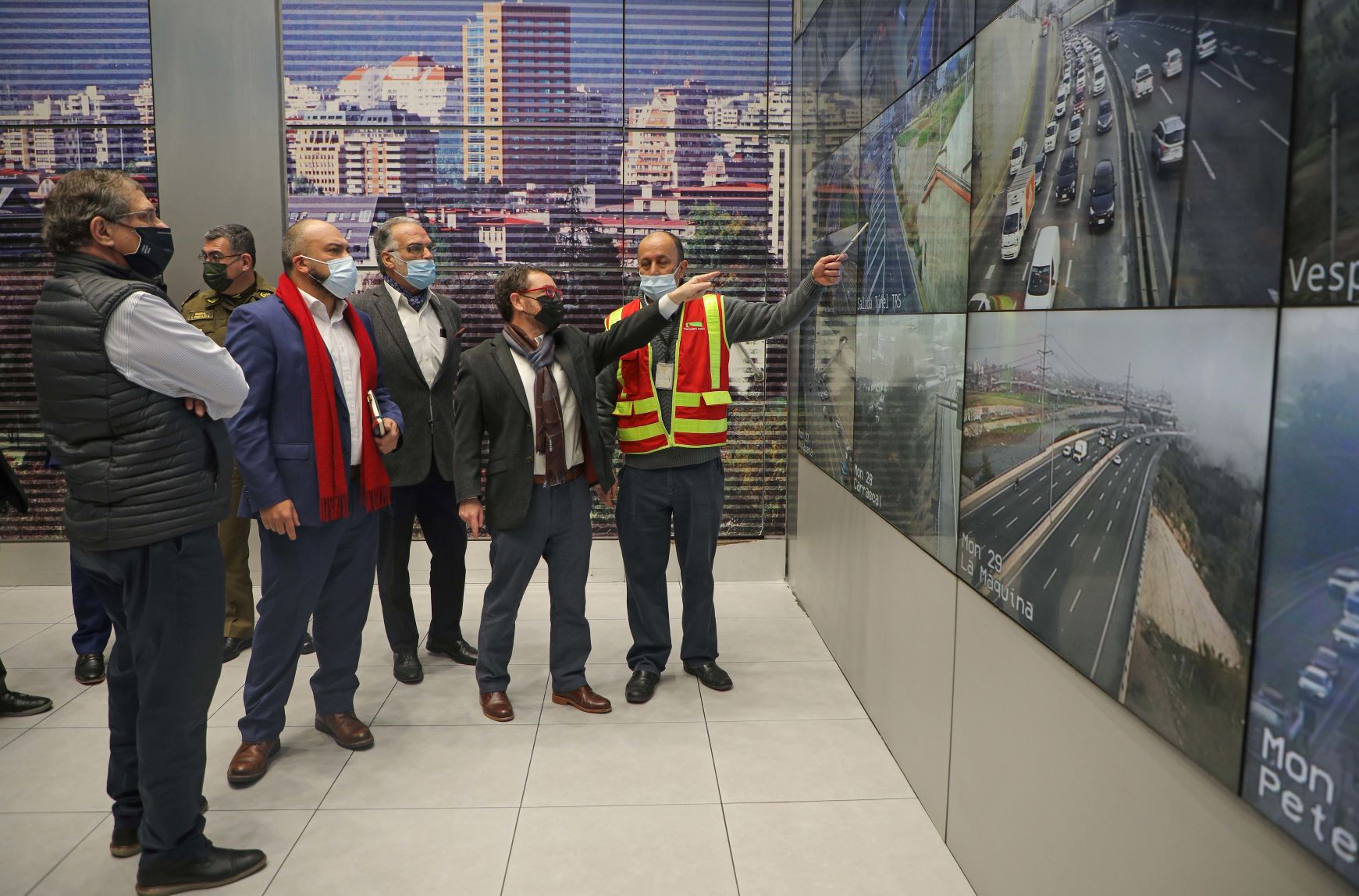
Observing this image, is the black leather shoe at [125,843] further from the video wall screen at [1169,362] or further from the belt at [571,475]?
the video wall screen at [1169,362]

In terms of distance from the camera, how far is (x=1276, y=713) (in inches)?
48.5

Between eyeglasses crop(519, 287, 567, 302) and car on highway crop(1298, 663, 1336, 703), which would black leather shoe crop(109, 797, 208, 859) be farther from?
car on highway crop(1298, 663, 1336, 703)

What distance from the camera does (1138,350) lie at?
61.1 inches

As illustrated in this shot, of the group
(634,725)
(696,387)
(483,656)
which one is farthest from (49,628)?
(696,387)

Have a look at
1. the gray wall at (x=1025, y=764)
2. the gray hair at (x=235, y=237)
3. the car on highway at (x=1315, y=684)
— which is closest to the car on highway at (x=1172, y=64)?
the car on highway at (x=1315, y=684)

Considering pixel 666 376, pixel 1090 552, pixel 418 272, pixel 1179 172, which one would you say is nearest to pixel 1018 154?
pixel 1179 172

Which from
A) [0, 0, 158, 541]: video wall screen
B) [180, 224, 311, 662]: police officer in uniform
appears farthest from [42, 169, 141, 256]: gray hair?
[0, 0, 158, 541]: video wall screen

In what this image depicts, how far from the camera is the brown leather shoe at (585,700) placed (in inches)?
136

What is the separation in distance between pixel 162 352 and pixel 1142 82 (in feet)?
6.67

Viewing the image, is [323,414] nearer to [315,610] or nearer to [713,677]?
[315,610]

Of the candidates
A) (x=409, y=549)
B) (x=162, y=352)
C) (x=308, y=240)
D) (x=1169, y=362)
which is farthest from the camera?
(x=409, y=549)

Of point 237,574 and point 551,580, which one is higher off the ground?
point 551,580

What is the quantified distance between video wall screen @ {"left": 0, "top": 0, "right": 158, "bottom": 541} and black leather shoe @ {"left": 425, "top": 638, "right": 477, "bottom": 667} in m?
2.50

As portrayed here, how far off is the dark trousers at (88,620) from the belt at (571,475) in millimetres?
1876
